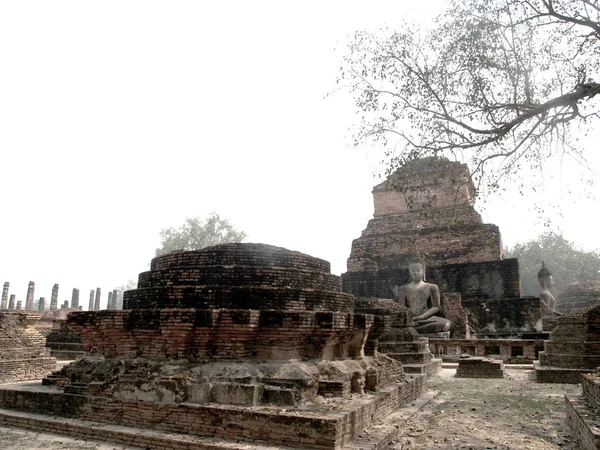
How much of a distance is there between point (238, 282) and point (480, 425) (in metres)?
3.91

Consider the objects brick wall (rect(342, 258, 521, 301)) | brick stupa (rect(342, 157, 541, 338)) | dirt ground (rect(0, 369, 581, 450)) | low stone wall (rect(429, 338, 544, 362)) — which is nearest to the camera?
dirt ground (rect(0, 369, 581, 450))

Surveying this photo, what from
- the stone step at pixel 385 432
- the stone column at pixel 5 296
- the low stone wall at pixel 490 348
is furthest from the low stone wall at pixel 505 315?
the stone column at pixel 5 296

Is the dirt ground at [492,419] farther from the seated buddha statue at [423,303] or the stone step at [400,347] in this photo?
the seated buddha statue at [423,303]

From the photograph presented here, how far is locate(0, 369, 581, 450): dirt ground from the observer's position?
17.4ft

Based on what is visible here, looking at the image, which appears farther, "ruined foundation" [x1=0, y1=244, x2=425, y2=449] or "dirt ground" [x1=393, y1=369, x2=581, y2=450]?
"dirt ground" [x1=393, y1=369, x2=581, y2=450]

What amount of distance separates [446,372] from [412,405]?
6255 millimetres

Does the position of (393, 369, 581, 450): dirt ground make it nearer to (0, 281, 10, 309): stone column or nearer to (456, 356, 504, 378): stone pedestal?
(456, 356, 504, 378): stone pedestal

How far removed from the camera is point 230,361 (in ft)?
18.3

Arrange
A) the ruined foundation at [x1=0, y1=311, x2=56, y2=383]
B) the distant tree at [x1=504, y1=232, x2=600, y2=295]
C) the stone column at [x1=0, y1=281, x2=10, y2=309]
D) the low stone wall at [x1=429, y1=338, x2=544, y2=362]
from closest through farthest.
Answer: the ruined foundation at [x1=0, y1=311, x2=56, y2=383] < the low stone wall at [x1=429, y1=338, x2=544, y2=362] < the stone column at [x1=0, y1=281, x2=10, y2=309] < the distant tree at [x1=504, y1=232, x2=600, y2=295]

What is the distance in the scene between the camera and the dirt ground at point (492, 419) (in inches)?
216

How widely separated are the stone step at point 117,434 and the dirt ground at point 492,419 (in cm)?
205

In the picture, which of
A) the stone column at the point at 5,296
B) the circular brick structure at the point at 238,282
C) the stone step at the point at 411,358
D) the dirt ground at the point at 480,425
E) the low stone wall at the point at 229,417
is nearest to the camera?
the low stone wall at the point at 229,417

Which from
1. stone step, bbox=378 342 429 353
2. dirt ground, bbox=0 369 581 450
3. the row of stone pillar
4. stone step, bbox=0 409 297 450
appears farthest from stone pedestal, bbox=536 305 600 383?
the row of stone pillar

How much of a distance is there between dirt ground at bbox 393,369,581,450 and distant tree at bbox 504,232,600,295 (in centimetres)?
3914
